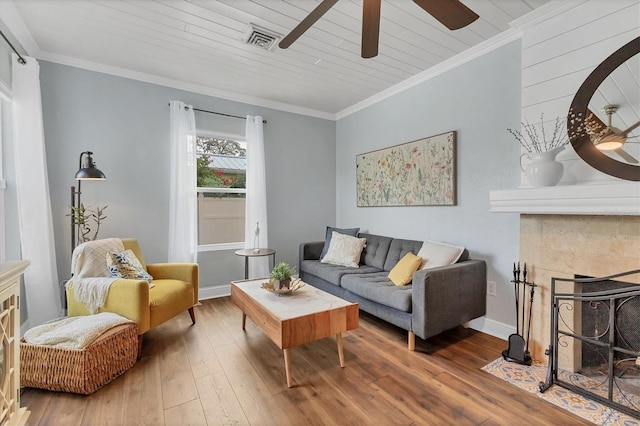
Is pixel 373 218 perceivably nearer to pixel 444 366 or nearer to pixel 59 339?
pixel 444 366

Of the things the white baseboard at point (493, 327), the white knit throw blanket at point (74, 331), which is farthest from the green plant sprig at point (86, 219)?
the white baseboard at point (493, 327)

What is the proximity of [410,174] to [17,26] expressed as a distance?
12.4 ft

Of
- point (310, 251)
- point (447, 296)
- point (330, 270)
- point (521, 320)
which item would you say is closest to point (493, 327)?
point (521, 320)

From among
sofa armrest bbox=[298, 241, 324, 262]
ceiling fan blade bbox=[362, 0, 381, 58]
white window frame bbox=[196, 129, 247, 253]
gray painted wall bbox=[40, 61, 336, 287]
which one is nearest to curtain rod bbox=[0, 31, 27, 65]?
gray painted wall bbox=[40, 61, 336, 287]

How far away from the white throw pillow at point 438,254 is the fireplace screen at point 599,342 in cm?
73

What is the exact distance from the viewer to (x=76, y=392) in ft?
5.86

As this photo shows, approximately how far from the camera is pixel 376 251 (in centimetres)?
351

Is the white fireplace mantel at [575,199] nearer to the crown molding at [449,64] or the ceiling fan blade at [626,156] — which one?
the ceiling fan blade at [626,156]

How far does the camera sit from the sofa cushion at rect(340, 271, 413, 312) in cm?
238

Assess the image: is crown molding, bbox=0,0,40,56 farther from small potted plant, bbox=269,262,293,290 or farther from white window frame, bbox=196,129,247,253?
small potted plant, bbox=269,262,293,290

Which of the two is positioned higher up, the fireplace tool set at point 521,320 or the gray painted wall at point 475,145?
the gray painted wall at point 475,145

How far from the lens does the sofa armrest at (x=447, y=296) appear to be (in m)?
2.24

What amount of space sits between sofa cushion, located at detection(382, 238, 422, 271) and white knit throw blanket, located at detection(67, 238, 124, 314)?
2.60m

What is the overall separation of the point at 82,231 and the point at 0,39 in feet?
5.53
